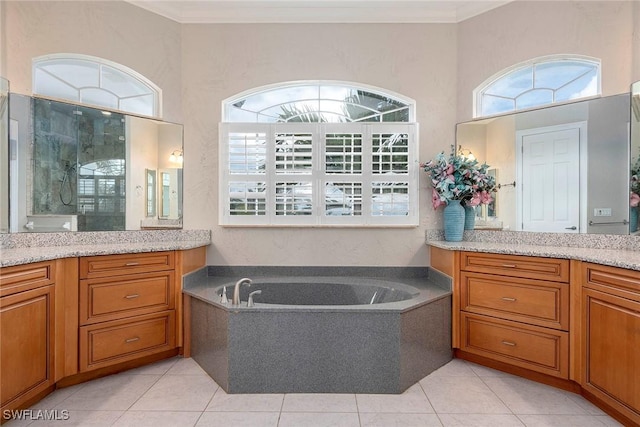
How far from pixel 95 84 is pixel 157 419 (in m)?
2.49

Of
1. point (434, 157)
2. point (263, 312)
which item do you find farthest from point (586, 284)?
point (263, 312)

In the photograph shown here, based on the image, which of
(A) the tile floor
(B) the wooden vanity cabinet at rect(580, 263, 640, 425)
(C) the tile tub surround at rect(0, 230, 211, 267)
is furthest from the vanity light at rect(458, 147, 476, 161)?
(C) the tile tub surround at rect(0, 230, 211, 267)

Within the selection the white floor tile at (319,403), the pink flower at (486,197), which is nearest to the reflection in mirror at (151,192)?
the white floor tile at (319,403)

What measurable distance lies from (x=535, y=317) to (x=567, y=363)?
296 mm

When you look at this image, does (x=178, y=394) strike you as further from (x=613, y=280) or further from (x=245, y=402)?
(x=613, y=280)

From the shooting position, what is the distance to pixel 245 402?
2.04m

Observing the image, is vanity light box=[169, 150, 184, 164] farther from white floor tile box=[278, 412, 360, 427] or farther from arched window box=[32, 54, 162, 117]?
white floor tile box=[278, 412, 360, 427]

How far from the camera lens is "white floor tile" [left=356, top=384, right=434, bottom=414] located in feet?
6.45

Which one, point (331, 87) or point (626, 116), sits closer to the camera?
point (626, 116)

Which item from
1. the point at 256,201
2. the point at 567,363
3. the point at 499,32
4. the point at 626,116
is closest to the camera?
the point at 567,363

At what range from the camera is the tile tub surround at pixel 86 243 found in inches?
81.3

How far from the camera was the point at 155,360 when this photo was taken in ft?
8.48

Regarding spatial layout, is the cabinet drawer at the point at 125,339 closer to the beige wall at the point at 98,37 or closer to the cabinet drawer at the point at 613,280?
the beige wall at the point at 98,37

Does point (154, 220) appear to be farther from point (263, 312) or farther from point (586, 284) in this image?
point (586, 284)
